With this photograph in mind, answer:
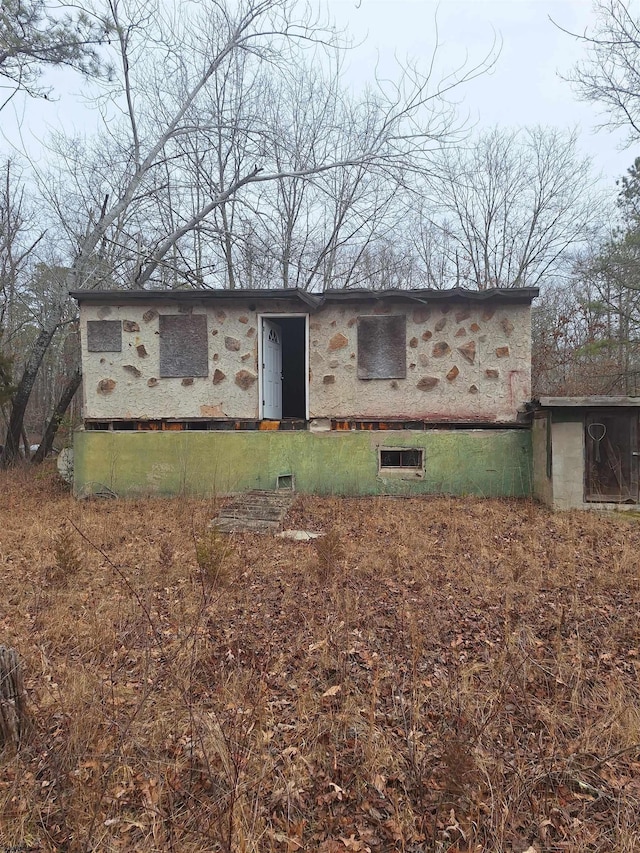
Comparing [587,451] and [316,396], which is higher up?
[316,396]

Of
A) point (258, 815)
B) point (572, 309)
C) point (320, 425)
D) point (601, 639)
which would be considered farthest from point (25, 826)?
→ point (572, 309)

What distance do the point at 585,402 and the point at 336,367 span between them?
450 centimetres

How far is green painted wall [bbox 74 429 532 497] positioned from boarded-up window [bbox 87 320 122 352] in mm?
1745

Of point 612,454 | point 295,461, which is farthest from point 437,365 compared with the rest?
point 612,454

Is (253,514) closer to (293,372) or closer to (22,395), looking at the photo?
(293,372)

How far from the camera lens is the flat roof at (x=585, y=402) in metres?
8.01

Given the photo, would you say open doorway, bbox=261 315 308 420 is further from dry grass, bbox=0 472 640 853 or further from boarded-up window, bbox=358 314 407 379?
dry grass, bbox=0 472 640 853

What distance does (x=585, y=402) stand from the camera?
8.03 meters

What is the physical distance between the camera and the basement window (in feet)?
32.0

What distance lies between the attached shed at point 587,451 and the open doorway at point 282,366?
471 centimetres

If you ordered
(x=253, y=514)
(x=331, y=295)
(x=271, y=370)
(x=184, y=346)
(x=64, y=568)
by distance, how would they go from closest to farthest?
1. (x=64, y=568)
2. (x=253, y=514)
3. (x=331, y=295)
4. (x=184, y=346)
5. (x=271, y=370)

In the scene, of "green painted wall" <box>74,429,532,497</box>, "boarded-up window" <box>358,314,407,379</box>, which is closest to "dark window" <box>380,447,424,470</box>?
"green painted wall" <box>74,429,532,497</box>

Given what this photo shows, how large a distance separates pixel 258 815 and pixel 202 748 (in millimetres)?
443

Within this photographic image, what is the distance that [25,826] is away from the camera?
85.4 inches
